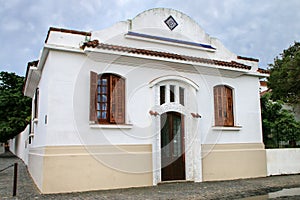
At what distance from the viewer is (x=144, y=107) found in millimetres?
10125

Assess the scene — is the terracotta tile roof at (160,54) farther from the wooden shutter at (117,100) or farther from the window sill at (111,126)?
the window sill at (111,126)

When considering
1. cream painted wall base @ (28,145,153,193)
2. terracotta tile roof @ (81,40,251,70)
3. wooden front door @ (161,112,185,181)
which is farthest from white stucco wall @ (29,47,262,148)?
wooden front door @ (161,112,185,181)

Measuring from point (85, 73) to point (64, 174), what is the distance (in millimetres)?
3140

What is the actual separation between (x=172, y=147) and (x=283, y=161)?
17.1 feet

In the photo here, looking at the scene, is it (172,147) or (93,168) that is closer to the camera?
(93,168)

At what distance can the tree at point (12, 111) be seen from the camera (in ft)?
77.1

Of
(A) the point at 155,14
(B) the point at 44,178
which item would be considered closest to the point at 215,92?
(A) the point at 155,14

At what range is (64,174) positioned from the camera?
859 cm

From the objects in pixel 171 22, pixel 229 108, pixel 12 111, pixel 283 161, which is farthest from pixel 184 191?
pixel 12 111

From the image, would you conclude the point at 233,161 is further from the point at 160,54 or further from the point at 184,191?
the point at 160,54

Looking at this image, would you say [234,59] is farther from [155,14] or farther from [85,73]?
[85,73]

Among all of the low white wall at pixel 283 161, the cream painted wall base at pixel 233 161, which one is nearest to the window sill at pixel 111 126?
the cream painted wall base at pixel 233 161

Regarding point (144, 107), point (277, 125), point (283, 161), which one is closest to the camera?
point (144, 107)

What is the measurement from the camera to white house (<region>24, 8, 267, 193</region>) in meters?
8.96
